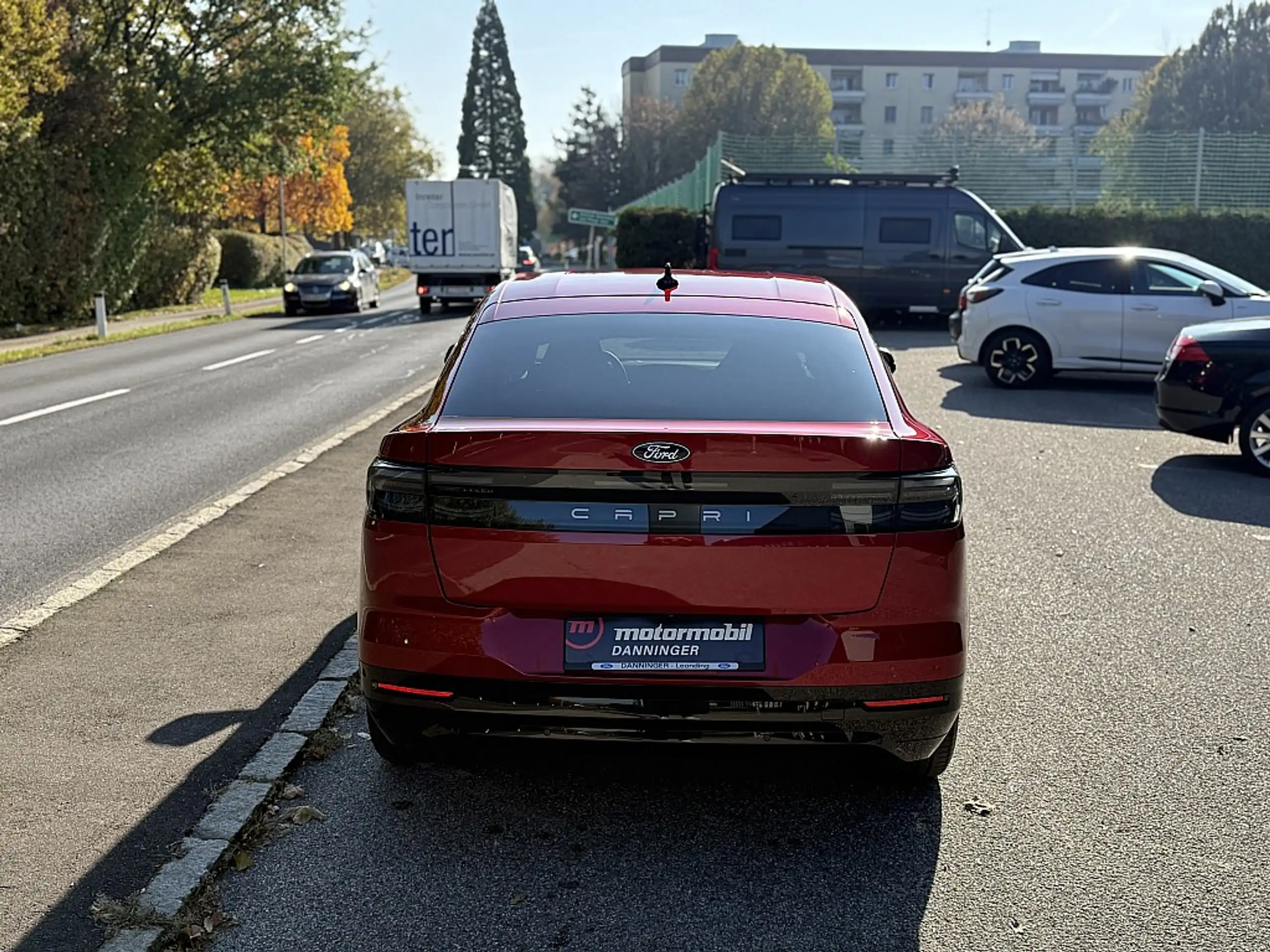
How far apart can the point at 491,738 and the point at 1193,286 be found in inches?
548

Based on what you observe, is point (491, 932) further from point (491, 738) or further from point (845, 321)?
point (845, 321)

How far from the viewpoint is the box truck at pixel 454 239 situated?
1427 inches

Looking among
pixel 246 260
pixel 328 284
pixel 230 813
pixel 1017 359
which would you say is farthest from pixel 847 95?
pixel 230 813

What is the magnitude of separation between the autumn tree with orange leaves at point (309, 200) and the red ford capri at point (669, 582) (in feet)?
202

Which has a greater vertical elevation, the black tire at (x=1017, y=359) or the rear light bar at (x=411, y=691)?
the rear light bar at (x=411, y=691)

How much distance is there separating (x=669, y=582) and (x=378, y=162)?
8881 centimetres

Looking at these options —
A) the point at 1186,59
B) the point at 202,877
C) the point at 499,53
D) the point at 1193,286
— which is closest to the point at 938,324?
the point at 1193,286

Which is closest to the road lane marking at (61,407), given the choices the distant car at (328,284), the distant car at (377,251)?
the distant car at (328,284)

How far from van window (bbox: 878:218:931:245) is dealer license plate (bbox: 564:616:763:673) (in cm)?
2408

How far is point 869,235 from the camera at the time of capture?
88.7 feet

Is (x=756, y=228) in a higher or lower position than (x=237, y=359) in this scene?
higher

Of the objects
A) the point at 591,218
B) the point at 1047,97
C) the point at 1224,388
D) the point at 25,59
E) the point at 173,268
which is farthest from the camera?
the point at 1047,97

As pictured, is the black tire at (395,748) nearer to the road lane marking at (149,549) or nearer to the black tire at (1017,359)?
the road lane marking at (149,549)

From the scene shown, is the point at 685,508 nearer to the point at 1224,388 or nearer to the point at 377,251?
the point at 1224,388
